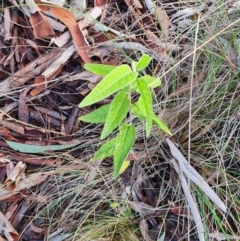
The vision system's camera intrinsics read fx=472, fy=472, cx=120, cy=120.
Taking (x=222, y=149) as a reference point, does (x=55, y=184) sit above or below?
above

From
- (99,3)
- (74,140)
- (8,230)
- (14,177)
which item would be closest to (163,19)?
(99,3)

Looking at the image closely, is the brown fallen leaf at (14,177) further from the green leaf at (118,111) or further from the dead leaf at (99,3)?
the dead leaf at (99,3)

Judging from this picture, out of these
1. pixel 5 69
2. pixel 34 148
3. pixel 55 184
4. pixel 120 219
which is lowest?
pixel 120 219

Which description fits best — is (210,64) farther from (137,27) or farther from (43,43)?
(43,43)

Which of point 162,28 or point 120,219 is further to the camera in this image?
point 162,28

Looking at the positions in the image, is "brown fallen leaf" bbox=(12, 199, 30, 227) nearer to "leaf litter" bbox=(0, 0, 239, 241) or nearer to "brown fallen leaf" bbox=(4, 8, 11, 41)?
"leaf litter" bbox=(0, 0, 239, 241)

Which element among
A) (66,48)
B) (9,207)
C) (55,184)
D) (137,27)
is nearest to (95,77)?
(66,48)

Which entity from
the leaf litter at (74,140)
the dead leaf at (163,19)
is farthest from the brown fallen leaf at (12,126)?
the dead leaf at (163,19)

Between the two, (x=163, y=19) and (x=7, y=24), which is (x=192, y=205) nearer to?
(x=163, y=19)
